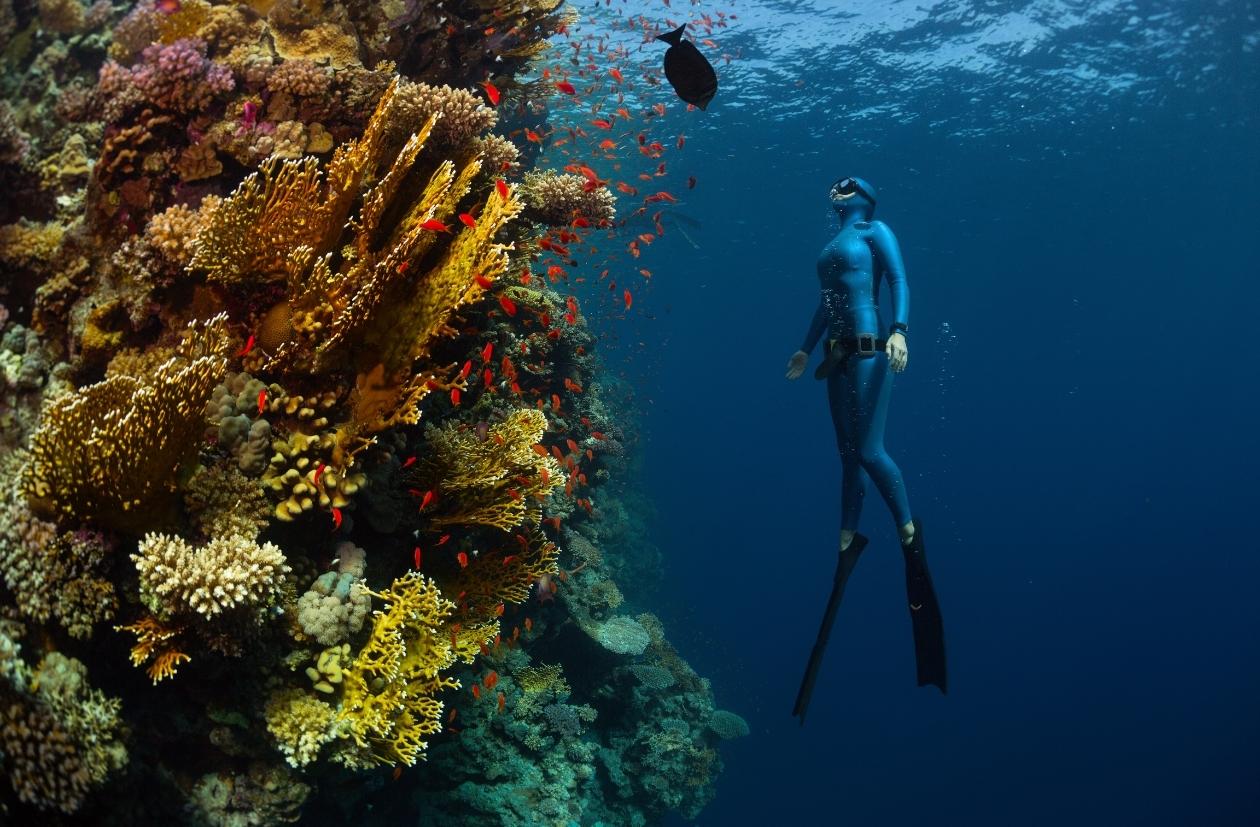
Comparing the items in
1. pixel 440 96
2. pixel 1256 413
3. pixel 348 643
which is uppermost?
pixel 440 96

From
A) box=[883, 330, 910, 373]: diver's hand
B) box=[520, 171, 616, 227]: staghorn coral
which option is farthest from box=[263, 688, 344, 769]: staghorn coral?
box=[883, 330, 910, 373]: diver's hand

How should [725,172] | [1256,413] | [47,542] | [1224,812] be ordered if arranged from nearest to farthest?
[47,542], [1224,812], [725,172], [1256,413]

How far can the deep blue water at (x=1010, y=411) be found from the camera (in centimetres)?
2641

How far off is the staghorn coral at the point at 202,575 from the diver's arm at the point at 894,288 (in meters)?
6.68

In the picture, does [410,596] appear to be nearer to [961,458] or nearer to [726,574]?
[726,574]

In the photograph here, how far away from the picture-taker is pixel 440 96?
12.9 ft

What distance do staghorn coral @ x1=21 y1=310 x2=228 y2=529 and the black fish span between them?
3208 millimetres

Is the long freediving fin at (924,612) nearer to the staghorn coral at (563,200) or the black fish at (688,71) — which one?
the staghorn coral at (563,200)

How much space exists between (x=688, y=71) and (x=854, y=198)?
212 inches

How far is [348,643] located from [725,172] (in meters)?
42.1

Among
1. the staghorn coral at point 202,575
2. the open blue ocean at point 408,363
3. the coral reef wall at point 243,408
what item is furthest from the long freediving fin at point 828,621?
the staghorn coral at point 202,575

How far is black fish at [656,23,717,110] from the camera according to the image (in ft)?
12.8

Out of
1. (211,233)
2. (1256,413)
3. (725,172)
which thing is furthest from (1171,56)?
(1256,413)

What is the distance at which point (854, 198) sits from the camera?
8.54 meters
